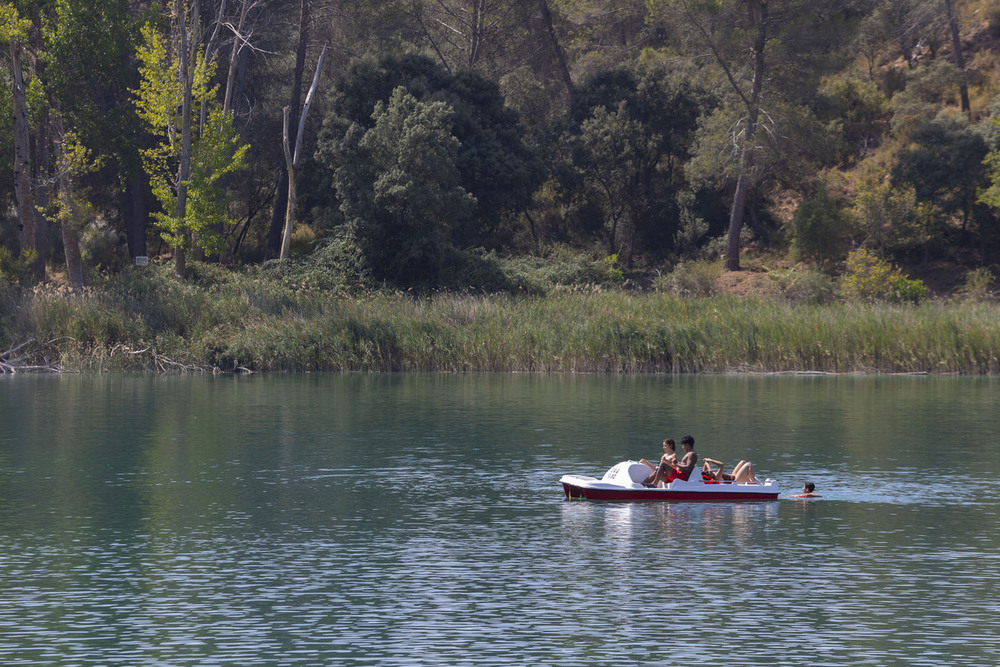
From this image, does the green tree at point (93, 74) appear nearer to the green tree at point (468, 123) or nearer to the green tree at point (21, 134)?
the green tree at point (21, 134)

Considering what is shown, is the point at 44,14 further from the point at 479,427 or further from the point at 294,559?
the point at 294,559

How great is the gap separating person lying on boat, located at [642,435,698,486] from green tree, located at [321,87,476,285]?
118 feet

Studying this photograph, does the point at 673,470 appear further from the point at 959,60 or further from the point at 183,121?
the point at 959,60

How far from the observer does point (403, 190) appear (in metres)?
56.5

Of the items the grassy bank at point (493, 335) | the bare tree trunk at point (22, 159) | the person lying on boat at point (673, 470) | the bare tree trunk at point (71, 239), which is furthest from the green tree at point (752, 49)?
the person lying on boat at point (673, 470)

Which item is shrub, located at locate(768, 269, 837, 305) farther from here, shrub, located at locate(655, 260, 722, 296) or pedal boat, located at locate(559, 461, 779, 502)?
pedal boat, located at locate(559, 461, 779, 502)

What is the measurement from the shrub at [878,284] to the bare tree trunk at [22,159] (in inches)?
1382

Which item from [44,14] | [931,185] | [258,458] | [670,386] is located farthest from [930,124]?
[258,458]

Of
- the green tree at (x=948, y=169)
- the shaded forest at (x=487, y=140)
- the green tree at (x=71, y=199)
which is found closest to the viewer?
the green tree at (x=71, y=199)

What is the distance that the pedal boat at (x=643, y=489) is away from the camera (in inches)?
848

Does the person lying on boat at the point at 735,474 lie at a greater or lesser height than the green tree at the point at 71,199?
lesser

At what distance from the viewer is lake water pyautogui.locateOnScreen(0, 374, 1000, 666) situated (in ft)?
44.1

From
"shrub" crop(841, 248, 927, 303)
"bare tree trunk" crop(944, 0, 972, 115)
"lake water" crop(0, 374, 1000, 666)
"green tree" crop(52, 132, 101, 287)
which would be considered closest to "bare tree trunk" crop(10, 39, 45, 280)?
"green tree" crop(52, 132, 101, 287)

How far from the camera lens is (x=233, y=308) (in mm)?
47906
